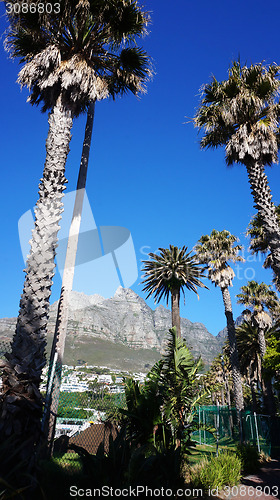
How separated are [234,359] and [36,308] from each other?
23784 mm

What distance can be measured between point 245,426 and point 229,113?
16.1m

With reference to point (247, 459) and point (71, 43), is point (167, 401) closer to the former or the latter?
point (247, 459)

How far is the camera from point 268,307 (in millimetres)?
31281

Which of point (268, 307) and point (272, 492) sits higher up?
point (268, 307)

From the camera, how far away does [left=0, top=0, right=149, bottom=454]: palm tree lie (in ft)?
14.3

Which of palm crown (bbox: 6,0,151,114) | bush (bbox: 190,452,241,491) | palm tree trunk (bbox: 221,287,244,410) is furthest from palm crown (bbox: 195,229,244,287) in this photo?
palm crown (bbox: 6,0,151,114)

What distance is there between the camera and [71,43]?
8516 mm

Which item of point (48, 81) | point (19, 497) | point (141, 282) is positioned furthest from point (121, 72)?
point (141, 282)

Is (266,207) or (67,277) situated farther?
(266,207)

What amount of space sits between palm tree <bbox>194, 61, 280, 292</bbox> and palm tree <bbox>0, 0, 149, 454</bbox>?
395 cm

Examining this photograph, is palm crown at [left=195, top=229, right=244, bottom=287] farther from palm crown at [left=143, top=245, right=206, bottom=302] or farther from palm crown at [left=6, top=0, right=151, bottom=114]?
palm crown at [left=6, top=0, right=151, bottom=114]

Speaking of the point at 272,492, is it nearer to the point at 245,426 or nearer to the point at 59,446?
the point at 59,446

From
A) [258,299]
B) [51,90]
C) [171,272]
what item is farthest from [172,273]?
[51,90]

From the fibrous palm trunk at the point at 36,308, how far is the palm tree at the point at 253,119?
7.30 meters
